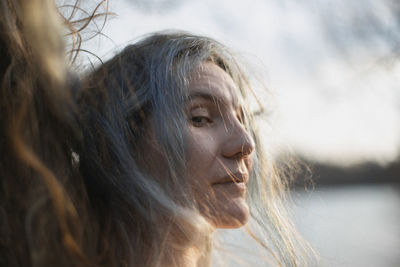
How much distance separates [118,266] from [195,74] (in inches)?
27.0

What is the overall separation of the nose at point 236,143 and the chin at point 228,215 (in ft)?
0.49

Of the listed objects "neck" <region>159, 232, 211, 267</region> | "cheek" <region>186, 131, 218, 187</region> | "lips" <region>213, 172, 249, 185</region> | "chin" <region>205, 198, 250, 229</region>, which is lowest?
"neck" <region>159, 232, 211, 267</region>

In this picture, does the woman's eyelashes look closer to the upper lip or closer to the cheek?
the cheek

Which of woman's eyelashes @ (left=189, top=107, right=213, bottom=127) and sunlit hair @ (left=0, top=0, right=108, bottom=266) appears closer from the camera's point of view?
sunlit hair @ (left=0, top=0, right=108, bottom=266)

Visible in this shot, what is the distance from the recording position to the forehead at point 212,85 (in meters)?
1.30

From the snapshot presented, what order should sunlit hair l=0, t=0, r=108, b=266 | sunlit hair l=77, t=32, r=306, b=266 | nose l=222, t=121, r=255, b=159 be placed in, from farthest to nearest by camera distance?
nose l=222, t=121, r=255, b=159, sunlit hair l=77, t=32, r=306, b=266, sunlit hair l=0, t=0, r=108, b=266

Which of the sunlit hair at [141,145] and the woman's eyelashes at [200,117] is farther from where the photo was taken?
the woman's eyelashes at [200,117]

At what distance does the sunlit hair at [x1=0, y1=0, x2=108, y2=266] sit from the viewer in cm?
81

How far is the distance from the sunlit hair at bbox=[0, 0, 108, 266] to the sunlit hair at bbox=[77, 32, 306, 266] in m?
0.18

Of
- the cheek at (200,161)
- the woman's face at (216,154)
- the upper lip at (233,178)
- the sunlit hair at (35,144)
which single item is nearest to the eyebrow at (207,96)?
the woman's face at (216,154)

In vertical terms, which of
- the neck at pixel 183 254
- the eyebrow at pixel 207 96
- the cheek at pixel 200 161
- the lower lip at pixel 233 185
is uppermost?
the eyebrow at pixel 207 96

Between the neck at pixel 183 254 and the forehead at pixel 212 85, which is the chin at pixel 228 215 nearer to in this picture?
the neck at pixel 183 254

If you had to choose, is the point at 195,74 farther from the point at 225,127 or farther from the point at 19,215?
the point at 19,215

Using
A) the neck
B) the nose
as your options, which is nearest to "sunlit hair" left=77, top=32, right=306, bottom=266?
the neck
